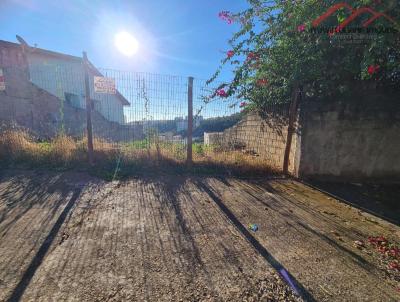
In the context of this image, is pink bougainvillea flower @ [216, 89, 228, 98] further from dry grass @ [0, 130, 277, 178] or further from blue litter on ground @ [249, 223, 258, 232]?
blue litter on ground @ [249, 223, 258, 232]

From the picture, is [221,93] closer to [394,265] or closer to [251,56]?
[251,56]

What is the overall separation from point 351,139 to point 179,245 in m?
5.20

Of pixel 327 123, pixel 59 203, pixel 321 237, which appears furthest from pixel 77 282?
pixel 327 123

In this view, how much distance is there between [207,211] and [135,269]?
1.61 metres

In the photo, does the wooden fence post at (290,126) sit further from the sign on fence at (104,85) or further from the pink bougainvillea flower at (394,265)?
the sign on fence at (104,85)

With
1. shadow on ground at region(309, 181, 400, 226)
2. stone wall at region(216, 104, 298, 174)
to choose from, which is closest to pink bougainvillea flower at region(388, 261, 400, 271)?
shadow on ground at region(309, 181, 400, 226)

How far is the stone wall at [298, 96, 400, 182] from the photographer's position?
5359 millimetres

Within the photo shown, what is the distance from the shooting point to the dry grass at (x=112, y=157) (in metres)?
5.25

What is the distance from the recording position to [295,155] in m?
5.60

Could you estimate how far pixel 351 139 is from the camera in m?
5.52

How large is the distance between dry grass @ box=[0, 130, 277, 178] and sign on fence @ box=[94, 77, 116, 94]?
1.34m

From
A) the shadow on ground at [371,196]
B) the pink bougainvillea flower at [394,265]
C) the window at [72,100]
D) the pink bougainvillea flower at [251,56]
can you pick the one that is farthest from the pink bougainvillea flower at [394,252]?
the window at [72,100]

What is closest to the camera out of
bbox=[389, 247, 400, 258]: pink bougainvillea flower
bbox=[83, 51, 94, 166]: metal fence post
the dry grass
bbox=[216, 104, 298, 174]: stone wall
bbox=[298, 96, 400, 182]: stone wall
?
bbox=[389, 247, 400, 258]: pink bougainvillea flower

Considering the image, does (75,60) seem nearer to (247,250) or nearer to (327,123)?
(327,123)
